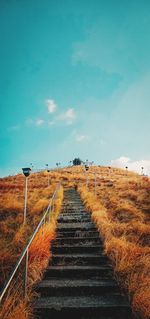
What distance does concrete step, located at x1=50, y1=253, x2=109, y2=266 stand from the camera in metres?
5.77

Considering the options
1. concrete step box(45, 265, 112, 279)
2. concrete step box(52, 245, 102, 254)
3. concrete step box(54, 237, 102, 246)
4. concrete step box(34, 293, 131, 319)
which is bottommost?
concrete step box(34, 293, 131, 319)

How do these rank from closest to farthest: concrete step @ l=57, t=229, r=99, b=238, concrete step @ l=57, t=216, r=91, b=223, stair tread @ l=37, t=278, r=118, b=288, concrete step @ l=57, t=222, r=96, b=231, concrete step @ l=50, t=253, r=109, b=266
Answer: stair tread @ l=37, t=278, r=118, b=288 → concrete step @ l=50, t=253, r=109, b=266 → concrete step @ l=57, t=229, r=99, b=238 → concrete step @ l=57, t=222, r=96, b=231 → concrete step @ l=57, t=216, r=91, b=223

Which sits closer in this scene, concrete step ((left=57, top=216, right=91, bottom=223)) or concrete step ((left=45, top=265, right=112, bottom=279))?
concrete step ((left=45, top=265, right=112, bottom=279))

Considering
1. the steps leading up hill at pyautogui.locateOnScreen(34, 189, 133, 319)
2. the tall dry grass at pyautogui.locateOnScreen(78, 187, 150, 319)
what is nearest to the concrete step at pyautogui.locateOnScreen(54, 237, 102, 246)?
the steps leading up hill at pyautogui.locateOnScreen(34, 189, 133, 319)

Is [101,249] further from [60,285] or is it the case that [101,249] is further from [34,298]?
[34,298]

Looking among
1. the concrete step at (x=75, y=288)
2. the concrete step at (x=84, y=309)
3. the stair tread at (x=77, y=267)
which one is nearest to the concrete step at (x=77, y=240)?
the stair tread at (x=77, y=267)

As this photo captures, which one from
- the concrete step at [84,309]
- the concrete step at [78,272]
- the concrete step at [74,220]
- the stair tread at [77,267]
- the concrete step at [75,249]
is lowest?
the concrete step at [84,309]

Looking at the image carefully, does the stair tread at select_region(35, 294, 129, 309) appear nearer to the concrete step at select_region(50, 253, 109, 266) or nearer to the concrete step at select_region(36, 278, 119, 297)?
the concrete step at select_region(36, 278, 119, 297)

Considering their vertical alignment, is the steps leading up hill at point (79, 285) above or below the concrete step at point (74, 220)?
below

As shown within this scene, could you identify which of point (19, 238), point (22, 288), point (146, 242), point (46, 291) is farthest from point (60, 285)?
point (146, 242)

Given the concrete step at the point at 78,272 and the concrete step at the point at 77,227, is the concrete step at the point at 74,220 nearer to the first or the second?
the concrete step at the point at 77,227

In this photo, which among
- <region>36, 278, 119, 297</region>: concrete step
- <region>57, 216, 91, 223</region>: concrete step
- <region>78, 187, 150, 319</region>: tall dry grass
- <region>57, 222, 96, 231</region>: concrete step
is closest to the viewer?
<region>78, 187, 150, 319</region>: tall dry grass

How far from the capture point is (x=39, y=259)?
527cm

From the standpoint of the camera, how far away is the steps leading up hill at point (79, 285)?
12.8 ft
